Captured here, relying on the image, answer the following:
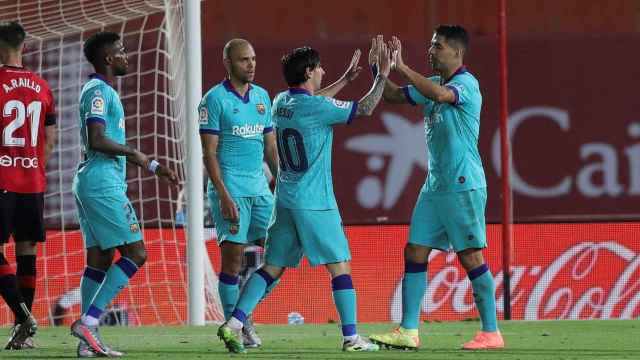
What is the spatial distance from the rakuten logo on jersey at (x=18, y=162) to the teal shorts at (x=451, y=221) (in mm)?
2050

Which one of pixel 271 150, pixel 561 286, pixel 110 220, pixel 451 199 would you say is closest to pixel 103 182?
pixel 110 220

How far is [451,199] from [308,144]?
2.68 feet

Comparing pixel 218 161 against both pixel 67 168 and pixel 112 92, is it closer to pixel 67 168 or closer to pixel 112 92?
pixel 112 92

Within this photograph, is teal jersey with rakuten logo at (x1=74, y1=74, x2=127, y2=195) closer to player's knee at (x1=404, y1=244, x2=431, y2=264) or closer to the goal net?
player's knee at (x1=404, y1=244, x2=431, y2=264)

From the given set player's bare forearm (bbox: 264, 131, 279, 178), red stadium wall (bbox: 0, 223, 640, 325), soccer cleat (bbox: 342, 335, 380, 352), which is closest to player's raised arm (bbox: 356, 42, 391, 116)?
player's bare forearm (bbox: 264, 131, 279, 178)

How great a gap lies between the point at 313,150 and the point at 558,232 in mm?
5139

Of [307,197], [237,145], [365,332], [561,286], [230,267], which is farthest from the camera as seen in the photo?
[561,286]

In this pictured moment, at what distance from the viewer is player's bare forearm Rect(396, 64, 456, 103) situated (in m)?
7.22

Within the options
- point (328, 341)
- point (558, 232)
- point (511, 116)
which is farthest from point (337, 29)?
point (328, 341)

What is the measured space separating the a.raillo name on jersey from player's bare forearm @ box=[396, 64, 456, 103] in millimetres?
2024

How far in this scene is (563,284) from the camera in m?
12.1

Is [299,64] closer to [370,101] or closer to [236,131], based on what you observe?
[370,101]

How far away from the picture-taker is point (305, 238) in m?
7.23

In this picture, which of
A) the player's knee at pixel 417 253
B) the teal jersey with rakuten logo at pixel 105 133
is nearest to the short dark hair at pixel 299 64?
the teal jersey with rakuten logo at pixel 105 133
